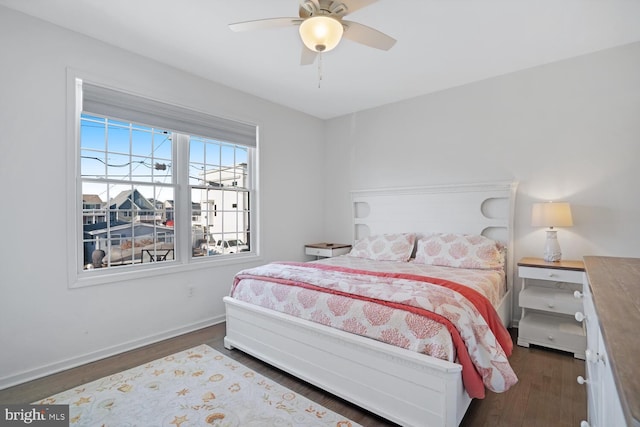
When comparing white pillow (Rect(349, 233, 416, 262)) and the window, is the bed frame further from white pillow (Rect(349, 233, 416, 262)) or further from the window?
the window

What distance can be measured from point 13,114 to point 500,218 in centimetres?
438

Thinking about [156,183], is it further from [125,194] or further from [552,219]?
[552,219]

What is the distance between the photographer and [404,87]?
372 centimetres

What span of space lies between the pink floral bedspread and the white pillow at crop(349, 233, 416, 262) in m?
1.01

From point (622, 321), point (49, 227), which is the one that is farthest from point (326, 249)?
point (622, 321)

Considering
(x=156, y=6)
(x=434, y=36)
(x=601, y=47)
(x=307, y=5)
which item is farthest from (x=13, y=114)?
(x=601, y=47)

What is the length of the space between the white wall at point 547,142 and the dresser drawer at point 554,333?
0.64 m

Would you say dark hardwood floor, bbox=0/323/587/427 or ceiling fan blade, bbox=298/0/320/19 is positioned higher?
ceiling fan blade, bbox=298/0/320/19

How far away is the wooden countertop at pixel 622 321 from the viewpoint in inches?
20.2

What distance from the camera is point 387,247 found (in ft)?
12.1

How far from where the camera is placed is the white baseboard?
230 centimetres

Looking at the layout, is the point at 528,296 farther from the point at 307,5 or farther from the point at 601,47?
the point at 307,5

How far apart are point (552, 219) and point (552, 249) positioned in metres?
0.32

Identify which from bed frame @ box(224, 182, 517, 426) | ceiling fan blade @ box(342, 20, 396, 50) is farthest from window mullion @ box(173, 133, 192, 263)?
ceiling fan blade @ box(342, 20, 396, 50)
